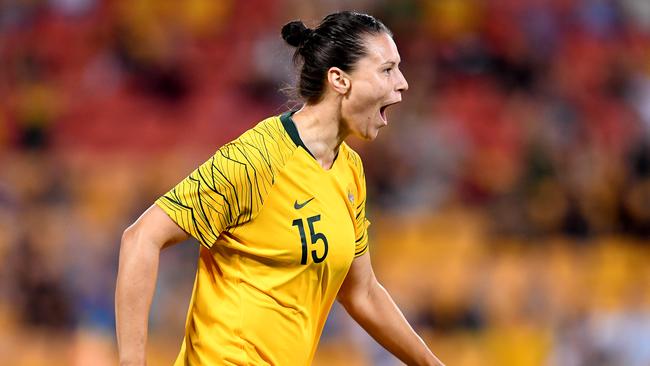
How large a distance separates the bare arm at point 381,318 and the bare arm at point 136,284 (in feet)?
2.36

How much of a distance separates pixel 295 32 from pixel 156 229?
0.67 metres

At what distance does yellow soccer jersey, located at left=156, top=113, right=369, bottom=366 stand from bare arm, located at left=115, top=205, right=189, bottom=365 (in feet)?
0.35

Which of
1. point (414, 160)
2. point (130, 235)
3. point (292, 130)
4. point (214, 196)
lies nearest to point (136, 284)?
point (130, 235)

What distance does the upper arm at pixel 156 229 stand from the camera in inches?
103

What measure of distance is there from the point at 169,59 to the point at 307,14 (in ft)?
3.58

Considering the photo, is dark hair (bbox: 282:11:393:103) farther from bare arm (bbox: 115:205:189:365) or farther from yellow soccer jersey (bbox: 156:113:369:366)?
bare arm (bbox: 115:205:189:365)

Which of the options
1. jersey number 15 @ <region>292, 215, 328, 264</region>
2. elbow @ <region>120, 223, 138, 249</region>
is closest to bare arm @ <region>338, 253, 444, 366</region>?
jersey number 15 @ <region>292, 215, 328, 264</region>

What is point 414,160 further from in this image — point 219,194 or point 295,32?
point 219,194

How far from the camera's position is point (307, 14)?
752cm

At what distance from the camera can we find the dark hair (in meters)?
2.83

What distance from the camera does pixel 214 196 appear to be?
2.66 meters

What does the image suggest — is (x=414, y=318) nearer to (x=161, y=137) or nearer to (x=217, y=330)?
(x=161, y=137)

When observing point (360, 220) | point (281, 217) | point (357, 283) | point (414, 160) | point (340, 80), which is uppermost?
point (340, 80)

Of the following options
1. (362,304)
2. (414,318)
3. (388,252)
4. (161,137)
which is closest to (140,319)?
(362,304)
